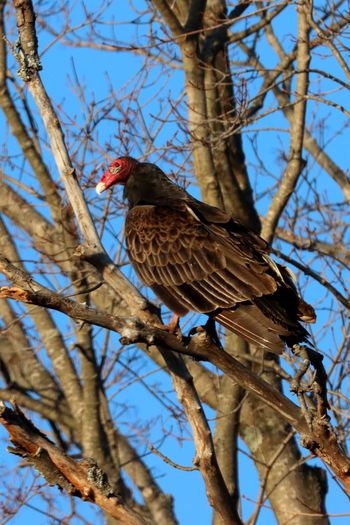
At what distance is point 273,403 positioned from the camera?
4.04 meters

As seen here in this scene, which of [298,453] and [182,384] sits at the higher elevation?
[298,453]

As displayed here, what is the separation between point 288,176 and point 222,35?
1498 millimetres

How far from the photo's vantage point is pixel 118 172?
5.72m

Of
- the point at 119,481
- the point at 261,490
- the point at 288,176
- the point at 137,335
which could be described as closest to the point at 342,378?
the point at 261,490

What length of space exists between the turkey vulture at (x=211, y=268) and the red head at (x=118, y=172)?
0.24 m

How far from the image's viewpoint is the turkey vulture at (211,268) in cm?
439

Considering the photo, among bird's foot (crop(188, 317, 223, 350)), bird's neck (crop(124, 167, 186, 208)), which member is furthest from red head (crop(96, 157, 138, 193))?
bird's foot (crop(188, 317, 223, 350))

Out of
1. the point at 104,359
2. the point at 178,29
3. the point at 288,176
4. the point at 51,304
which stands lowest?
the point at 51,304

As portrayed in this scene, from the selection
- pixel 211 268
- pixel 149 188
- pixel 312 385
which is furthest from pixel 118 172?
pixel 312 385

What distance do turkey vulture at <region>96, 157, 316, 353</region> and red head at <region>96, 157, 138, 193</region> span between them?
0.24m

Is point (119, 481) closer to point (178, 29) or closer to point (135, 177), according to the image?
point (135, 177)

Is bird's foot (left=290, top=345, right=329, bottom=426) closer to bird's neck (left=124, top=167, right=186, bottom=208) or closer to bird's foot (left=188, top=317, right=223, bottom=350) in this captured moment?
bird's foot (left=188, top=317, right=223, bottom=350)

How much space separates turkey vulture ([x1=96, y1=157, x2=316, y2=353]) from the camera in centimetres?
439

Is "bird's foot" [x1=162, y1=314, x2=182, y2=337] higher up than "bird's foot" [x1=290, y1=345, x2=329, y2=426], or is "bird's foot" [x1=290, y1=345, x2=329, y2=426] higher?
A: "bird's foot" [x1=162, y1=314, x2=182, y2=337]
